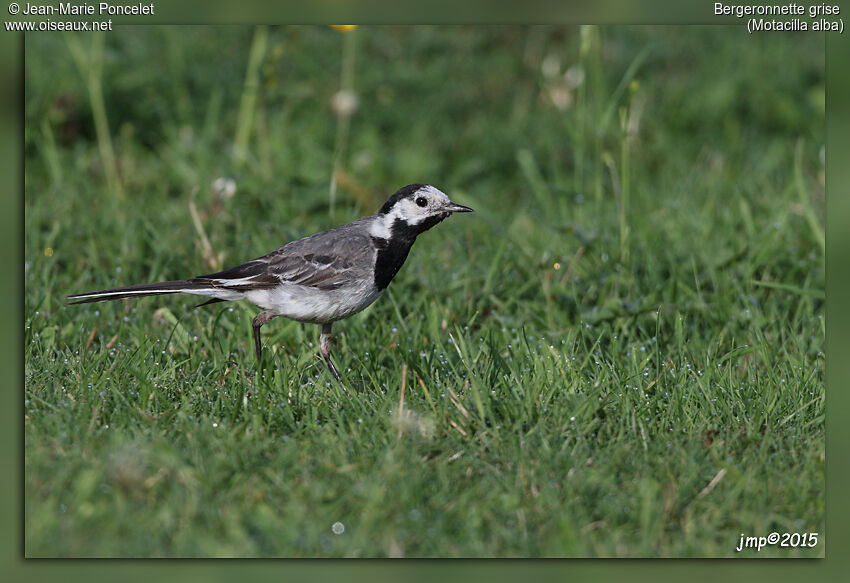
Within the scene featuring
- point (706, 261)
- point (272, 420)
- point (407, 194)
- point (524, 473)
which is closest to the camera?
point (524, 473)

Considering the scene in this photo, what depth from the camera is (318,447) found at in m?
3.98

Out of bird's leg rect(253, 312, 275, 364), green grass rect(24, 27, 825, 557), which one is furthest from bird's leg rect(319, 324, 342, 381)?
bird's leg rect(253, 312, 275, 364)

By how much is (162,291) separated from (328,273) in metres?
0.80

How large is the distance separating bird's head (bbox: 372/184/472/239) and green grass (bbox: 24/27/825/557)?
54 centimetres

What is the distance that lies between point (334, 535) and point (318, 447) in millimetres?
597

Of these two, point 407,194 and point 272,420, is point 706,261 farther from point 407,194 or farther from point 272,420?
point 272,420

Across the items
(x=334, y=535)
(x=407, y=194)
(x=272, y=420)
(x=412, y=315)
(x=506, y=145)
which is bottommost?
(x=334, y=535)

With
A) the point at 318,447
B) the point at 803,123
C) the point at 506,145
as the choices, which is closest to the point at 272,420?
the point at 318,447

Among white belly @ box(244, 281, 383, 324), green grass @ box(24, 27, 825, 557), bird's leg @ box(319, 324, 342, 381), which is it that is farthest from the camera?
bird's leg @ box(319, 324, 342, 381)

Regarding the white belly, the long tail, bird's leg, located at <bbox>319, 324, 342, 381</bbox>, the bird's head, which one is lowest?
bird's leg, located at <bbox>319, 324, 342, 381</bbox>

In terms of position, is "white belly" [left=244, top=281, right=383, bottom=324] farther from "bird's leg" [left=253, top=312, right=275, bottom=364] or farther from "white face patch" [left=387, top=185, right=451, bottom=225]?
"white face patch" [left=387, top=185, right=451, bottom=225]

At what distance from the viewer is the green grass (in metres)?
3.62

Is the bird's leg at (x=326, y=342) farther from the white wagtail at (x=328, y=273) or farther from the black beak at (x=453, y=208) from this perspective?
the black beak at (x=453, y=208)

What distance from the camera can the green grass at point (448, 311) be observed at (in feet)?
11.9
